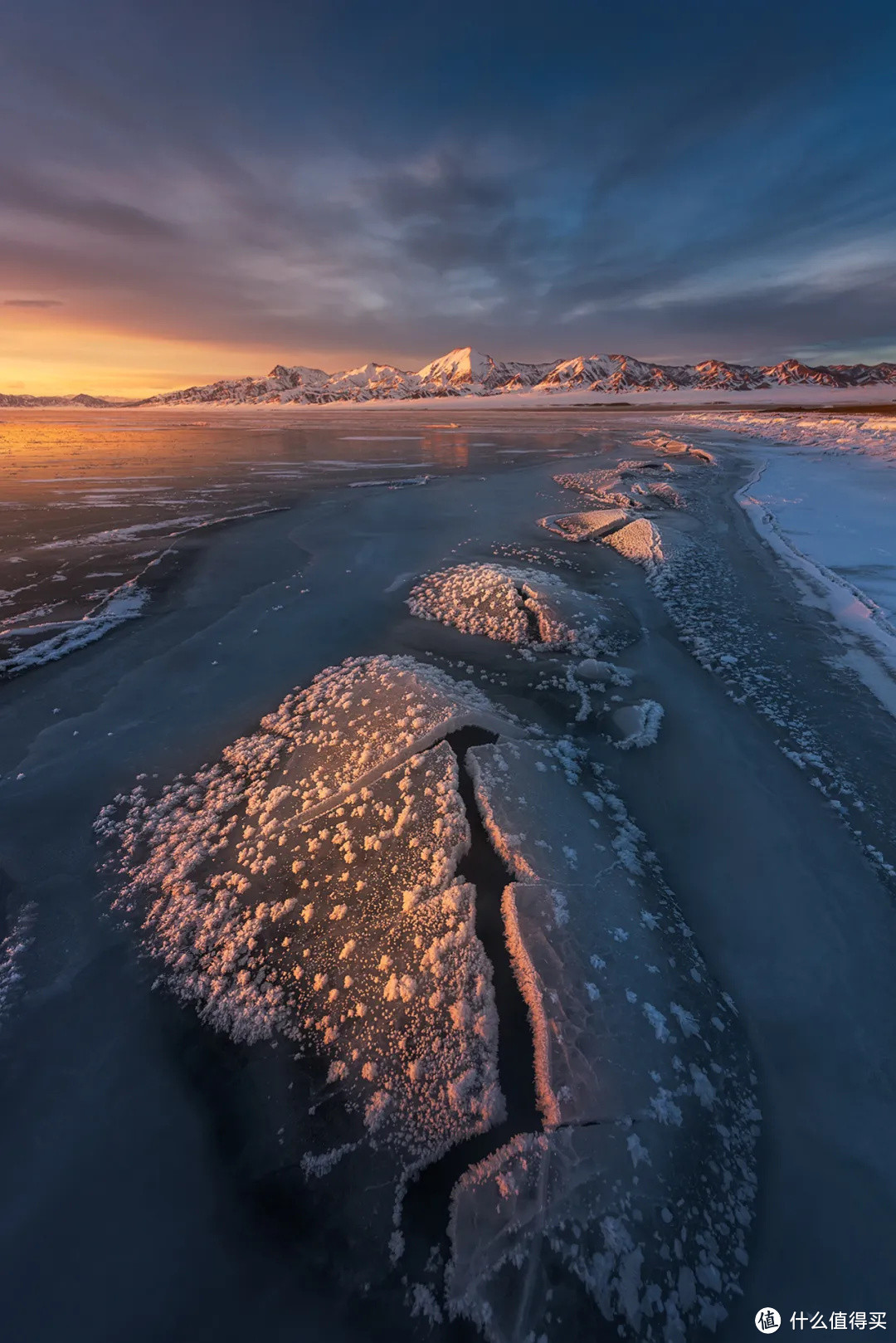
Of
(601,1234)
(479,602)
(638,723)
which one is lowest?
(601,1234)

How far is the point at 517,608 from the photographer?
782 cm

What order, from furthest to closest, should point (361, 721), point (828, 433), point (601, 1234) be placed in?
point (828, 433) → point (361, 721) → point (601, 1234)

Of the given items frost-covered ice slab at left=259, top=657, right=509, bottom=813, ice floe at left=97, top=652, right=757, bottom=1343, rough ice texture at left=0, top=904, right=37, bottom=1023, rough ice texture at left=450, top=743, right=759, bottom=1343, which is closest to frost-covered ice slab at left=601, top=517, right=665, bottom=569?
frost-covered ice slab at left=259, top=657, right=509, bottom=813

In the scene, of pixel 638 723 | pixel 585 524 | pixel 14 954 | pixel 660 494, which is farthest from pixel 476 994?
pixel 660 494

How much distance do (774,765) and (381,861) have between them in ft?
12.6

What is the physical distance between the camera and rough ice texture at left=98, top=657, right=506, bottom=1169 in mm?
A: 2773

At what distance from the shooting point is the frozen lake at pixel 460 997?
7.37 feet

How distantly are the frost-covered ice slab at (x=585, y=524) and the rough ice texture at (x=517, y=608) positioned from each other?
4079 mm

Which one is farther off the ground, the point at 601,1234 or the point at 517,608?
the point at 517,608

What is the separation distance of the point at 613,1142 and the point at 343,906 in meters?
1.96

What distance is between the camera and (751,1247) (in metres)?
2.30

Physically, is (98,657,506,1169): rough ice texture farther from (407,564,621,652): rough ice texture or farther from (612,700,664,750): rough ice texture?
(407,564,621,652): rough ice texture

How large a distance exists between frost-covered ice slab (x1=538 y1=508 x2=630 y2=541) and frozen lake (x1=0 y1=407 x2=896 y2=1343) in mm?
5987

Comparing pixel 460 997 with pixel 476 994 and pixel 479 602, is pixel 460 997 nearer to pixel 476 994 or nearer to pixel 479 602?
pixel 476 994
